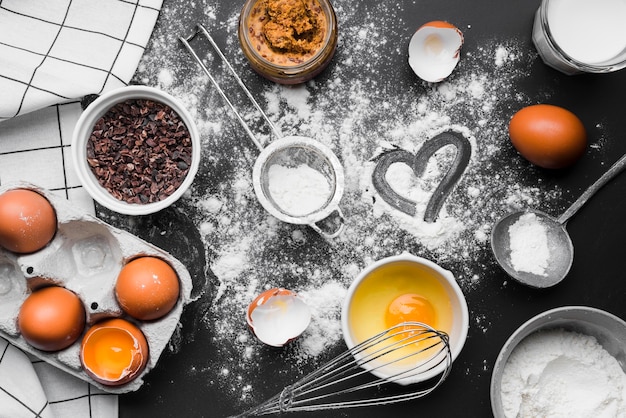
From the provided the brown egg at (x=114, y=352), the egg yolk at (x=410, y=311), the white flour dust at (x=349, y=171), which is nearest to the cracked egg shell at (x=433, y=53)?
the white flour dust at (x=349, y=171)

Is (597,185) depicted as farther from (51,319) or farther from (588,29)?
(51,319)

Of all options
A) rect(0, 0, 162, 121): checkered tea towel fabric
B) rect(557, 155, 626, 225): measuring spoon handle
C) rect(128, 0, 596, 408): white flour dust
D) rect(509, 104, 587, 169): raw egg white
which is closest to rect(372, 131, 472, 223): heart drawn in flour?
rect(128, 0, 596, 408): white flour dust

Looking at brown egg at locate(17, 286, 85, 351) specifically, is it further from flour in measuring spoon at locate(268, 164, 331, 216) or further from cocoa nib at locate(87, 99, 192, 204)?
flour in measuring spoon at locate(268, 164, 331, 216)

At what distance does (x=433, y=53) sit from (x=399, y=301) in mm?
514

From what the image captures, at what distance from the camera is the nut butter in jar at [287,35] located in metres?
1.32

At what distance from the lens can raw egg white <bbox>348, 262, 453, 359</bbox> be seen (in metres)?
1.34

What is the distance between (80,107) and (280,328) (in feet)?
2.03

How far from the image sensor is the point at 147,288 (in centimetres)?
124

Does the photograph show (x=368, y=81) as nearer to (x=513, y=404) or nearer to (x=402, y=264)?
(x=402, y=264)

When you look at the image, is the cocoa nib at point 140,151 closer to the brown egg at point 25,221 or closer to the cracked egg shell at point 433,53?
the brown egg at point 25,221

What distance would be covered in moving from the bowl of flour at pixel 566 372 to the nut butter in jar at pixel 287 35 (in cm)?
68

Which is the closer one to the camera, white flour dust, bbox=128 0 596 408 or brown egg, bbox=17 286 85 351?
brown egg, bbox=17 286 85 351

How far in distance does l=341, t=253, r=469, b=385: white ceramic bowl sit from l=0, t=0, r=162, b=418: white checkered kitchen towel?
20.4 inches

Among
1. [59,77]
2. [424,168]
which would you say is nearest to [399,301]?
[424,168]
